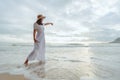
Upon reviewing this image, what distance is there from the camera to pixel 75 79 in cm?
602

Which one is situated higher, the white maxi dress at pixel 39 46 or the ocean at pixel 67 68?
the white maxi dress at pixel 39 46

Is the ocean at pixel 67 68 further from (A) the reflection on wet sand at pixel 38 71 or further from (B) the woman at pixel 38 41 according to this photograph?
Result: (B) the woman at pixel 38 41

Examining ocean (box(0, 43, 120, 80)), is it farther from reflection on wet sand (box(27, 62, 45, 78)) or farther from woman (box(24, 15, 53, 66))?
woman (box(24, 15, 53, 66))

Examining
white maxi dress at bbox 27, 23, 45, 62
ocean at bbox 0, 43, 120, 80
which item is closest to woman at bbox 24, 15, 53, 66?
white maxi dress at bbox 27, 23, 45, 62

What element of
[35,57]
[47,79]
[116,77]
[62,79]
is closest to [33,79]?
[47,79]

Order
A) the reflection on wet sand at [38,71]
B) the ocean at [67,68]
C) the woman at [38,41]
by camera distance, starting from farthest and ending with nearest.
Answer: the woman at [38,41], the reflection on wet sand at [38,71], the ocean at [67,68]

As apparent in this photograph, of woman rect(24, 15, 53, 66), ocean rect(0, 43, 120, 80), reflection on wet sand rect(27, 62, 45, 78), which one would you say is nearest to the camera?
ocean rect(0, 43, 120, 80)

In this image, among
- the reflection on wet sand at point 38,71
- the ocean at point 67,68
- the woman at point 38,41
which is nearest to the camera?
the ocean at point 67,68

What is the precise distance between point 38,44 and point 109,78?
4.66 m

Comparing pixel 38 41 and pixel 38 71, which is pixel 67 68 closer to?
pixel 38 71

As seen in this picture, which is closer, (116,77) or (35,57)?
(116,77)

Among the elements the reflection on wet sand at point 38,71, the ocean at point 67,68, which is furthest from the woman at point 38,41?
the reflection on wet sand at point 38,71

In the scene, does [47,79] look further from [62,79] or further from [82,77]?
[82,77]

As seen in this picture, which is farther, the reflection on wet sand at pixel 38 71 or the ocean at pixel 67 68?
the reflection on wet sand at pixel 38 71
